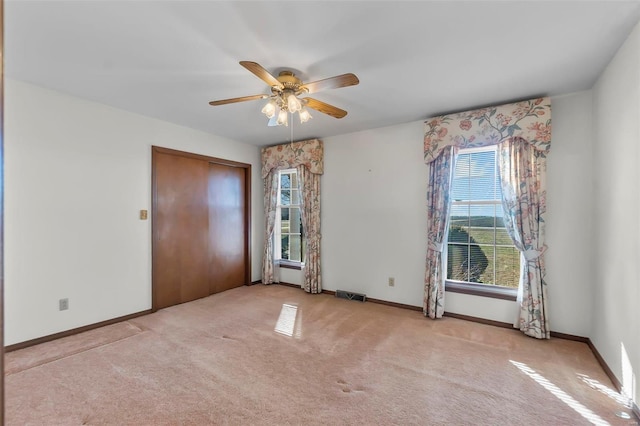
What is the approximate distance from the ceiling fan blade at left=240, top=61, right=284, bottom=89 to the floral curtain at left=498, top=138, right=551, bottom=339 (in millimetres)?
2552

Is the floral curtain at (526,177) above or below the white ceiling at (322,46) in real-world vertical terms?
below

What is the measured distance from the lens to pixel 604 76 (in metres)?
2.37

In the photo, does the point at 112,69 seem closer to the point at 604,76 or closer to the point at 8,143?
the point at 8,143

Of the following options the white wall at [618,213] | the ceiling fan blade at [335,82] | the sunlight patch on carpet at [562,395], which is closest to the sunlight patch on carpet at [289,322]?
the sunlight patch on carpet at [562,395]

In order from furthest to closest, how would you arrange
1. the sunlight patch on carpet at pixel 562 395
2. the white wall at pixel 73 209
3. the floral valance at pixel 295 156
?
the floral valance at pixel 295 156
the white wall at pixel 73 209
the sunlight patch on carpet at pixel 562 395

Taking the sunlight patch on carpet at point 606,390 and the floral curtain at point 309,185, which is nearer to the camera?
the sunlight patch on carpet at point 606,390

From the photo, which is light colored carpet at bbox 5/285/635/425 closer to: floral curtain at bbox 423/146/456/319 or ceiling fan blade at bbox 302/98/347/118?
floral curtain at bbox 423/146/456/319

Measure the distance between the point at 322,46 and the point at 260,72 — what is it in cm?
50

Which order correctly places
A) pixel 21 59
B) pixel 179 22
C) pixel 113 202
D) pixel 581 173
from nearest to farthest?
pixel 179 22
pixel 21 59
pixel 581 173
pixel 113 202

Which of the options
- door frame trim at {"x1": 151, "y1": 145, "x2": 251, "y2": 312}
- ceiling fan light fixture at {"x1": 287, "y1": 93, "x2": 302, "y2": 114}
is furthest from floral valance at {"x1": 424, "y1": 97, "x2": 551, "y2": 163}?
door frame trim at {"x1": 151, "y1": 145, "x2": 251, "y2": 312}

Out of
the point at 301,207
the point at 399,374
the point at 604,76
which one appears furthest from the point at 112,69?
the point at 604,76

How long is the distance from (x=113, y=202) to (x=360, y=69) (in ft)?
10.1

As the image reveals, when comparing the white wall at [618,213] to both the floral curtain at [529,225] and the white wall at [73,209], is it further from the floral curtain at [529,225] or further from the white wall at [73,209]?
the white wall at [73,209]

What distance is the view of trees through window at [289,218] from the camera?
4980mm
